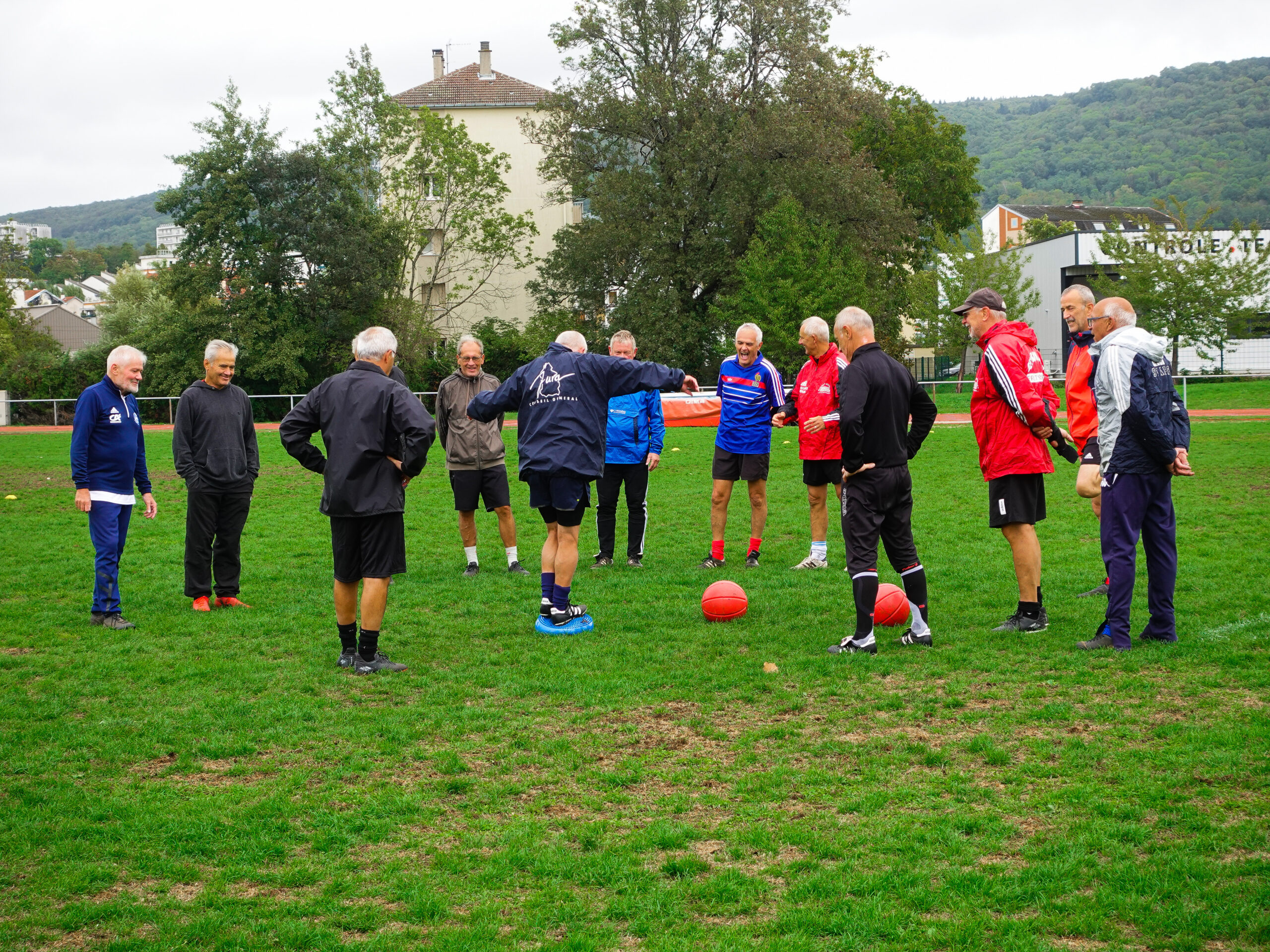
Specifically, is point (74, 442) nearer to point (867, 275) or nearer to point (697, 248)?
point (697, 248)

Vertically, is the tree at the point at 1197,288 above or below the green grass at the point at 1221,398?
above

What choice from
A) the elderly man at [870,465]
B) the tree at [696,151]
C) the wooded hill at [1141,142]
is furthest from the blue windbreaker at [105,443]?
the wooded hill at [1141,142]

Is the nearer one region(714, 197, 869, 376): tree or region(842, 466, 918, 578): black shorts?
region(842, 466, 918, 578): black shorts

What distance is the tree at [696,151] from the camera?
34.9 meters

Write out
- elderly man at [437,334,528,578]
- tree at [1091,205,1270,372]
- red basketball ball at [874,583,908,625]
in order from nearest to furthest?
red basketball ball at [874,583,908,625], elderly man at [437,334,528,578], tree at [1091,205,1270,372]

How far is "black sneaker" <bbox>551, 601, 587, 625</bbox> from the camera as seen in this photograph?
25.3 ft

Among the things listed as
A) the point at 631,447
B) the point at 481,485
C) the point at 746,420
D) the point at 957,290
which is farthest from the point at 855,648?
the point at 957,290

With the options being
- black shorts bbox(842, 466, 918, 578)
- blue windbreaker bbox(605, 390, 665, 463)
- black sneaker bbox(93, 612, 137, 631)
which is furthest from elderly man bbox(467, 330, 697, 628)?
black sneaker bbox(93, 612, 137, 631)

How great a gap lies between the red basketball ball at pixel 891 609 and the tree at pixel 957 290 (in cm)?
3331

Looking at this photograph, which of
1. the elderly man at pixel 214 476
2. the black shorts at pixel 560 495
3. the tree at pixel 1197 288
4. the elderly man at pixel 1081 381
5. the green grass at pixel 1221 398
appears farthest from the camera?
the tree at pixel 1197 288

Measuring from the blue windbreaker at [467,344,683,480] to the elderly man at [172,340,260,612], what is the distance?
7.62 feet

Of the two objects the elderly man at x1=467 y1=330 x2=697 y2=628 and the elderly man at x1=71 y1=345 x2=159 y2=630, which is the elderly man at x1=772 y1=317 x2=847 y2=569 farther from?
the elderly man at x1=71 y1=345 x2=159 y2=630

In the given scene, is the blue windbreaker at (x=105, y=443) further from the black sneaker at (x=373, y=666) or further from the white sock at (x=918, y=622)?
the white sock at (x=918, y=622)

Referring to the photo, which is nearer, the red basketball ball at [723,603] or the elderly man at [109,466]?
the red basketball ball at [723,603]
